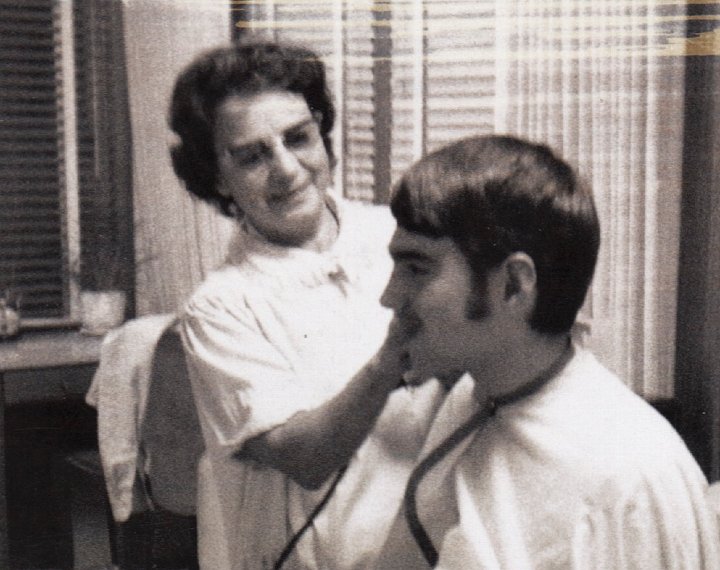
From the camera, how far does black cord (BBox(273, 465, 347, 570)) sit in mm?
1211

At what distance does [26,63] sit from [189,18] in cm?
24

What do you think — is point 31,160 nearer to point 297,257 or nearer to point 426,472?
point 297,257

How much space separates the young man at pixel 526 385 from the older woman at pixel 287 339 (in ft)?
0.26

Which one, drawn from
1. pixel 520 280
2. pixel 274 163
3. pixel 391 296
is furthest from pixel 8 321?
pixel 520 280

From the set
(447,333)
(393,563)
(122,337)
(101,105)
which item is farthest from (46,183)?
(393,563)

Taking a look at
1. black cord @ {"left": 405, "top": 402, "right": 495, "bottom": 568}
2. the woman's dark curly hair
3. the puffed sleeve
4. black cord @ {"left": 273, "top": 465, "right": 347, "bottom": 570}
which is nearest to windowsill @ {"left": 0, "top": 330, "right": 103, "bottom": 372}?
the puffed sleeve

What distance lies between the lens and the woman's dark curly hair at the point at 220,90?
1.21m

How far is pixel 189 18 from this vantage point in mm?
1252

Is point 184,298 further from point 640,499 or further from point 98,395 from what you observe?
point 640,499

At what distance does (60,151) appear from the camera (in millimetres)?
1278

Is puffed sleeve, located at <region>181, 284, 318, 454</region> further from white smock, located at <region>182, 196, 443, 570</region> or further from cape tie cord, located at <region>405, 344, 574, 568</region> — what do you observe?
cape tie cord, located at <region>405, 344, 574, 568</region>

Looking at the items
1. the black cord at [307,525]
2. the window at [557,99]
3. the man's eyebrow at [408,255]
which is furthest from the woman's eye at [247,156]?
the black cord at [307,525]

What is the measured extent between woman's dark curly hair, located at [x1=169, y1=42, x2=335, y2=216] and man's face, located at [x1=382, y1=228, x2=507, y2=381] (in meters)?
0.20

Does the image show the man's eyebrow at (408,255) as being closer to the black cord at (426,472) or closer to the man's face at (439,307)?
the man's face at (439,307)
